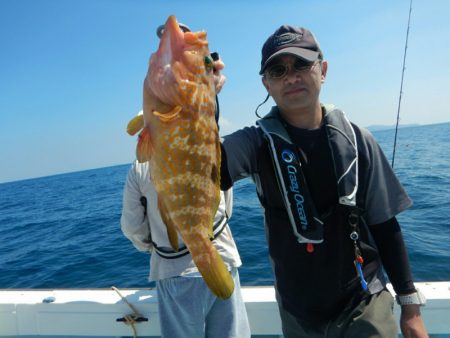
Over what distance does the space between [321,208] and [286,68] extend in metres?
1.02

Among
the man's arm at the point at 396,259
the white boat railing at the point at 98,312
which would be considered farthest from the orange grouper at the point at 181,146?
the white boat railing at the point at 98,312

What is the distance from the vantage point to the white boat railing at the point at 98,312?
3436 millimetres

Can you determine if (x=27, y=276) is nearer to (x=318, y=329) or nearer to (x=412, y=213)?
(x=318, y=329)

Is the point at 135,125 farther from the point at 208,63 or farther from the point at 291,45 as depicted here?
the point at 291,45

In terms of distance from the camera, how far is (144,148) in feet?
5.25

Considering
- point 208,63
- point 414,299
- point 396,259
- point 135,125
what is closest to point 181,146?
point 135,125

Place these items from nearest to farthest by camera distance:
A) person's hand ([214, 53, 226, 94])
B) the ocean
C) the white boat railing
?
person's hand ([214, 53, 226, 94]) → the white boat railing → the ocean

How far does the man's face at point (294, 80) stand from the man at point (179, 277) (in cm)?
123

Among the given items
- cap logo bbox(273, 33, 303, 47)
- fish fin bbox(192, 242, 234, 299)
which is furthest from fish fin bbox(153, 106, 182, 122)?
cap logo bbox(273, 33, 303, 47)

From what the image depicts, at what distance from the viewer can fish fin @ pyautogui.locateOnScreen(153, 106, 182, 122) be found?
5.09ft

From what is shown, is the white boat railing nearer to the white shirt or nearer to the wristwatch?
the white shirt

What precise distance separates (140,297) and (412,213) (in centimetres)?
920

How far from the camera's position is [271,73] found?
2238 millimetres

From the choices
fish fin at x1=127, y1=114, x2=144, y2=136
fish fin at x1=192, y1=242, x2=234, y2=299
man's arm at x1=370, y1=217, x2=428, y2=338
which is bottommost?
man's arm at x1=370, y1=217, x2=428, y2=338
